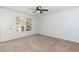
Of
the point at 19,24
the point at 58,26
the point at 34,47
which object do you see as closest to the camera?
the point at 19,24

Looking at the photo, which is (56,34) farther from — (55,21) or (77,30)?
(77,30)

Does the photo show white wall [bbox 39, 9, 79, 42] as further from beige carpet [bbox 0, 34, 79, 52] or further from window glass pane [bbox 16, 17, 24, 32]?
window glass pane [bbox 16, 17, 24, 32]

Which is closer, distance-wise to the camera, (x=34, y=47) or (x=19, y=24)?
(x=19, y=24)

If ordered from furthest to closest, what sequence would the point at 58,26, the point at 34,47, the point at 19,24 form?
the point at 34,47 → the point at 58,26 → the point at 19,24

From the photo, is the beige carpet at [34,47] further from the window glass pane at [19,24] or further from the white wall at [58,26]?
the window glass pane at [19,24]

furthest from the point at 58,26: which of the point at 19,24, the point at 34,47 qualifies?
the point at 34,47

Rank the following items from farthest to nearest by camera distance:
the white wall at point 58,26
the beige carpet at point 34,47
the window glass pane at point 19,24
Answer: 1. the beige carpet at point 34,47
2. the white wall at point 58,26
3. the window glass pane at point 19,24

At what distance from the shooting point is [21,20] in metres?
1.27

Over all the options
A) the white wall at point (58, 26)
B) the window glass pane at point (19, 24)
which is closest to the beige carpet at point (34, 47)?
the white wall at point (58, 26)

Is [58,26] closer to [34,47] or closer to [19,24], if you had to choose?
[19,24]

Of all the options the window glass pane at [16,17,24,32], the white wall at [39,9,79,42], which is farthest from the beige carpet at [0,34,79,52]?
the window glass pane at [16,17,24,32]

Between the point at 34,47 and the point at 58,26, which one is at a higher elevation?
the point at 58,26
